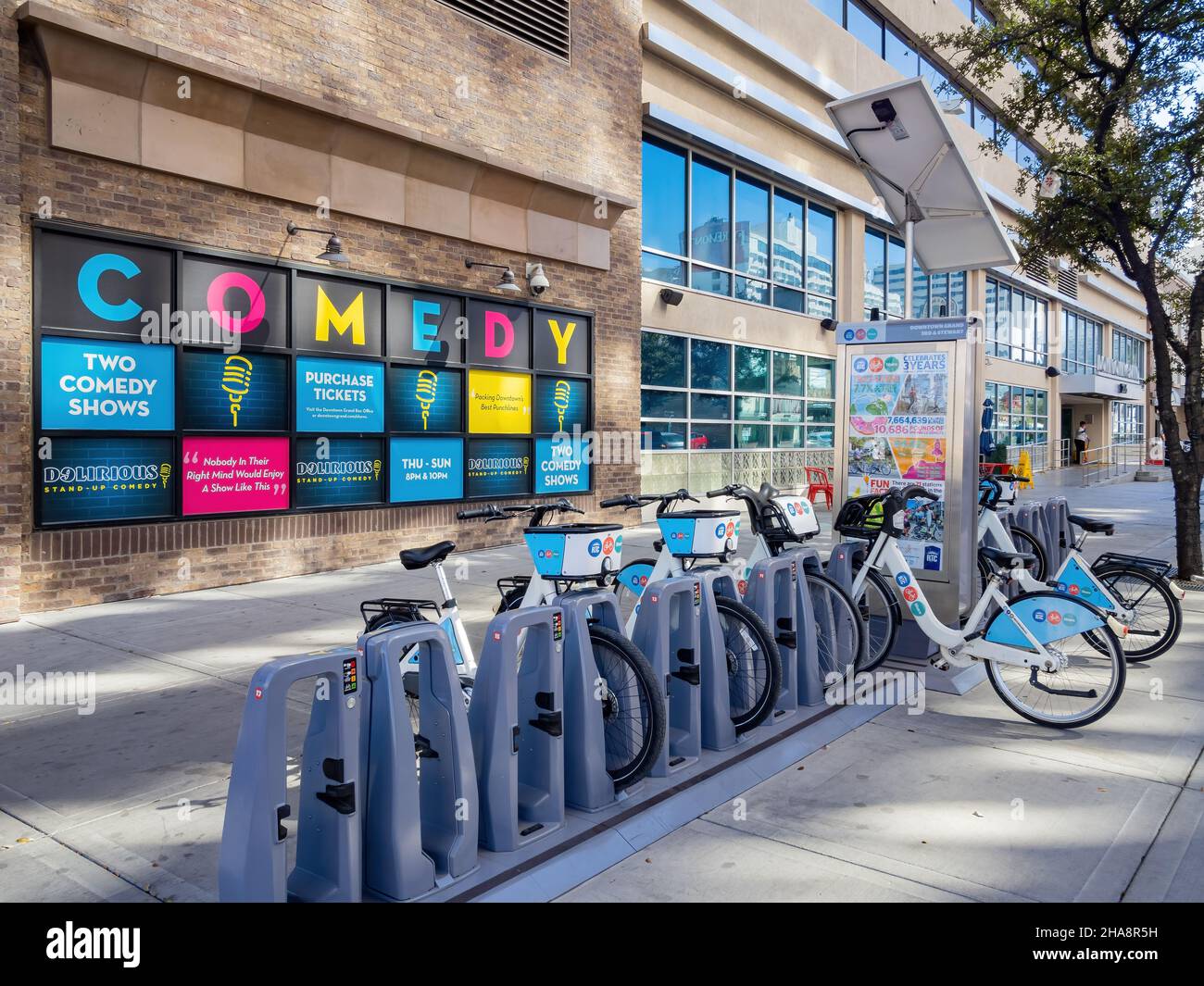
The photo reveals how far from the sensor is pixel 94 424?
8.44 metres

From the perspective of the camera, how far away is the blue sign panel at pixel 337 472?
33.7 feet

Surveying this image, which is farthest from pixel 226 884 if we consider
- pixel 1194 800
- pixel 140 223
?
pixel 140 223

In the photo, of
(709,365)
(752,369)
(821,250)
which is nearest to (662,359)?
(709,365)

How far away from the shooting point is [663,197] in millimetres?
16453

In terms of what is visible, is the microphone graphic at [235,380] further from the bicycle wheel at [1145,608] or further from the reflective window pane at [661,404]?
the bicycle wheel at [1145,608]

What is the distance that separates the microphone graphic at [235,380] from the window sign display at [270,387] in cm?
2

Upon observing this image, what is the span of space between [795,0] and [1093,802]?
60.3ft

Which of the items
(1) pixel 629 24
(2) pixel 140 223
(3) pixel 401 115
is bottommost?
(2) pixel 140 223

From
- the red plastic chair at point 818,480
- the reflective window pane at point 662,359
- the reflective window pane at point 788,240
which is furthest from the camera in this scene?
the reflective window pane at point 788,240

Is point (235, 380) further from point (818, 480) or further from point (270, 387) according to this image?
point (818, 480)

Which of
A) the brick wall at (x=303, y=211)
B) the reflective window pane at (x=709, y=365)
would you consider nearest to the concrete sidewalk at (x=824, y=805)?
the brick wall at (x=303, y=211)

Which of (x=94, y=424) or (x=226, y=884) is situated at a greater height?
(x=94, y=424)

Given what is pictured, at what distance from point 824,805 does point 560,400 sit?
9856mm
